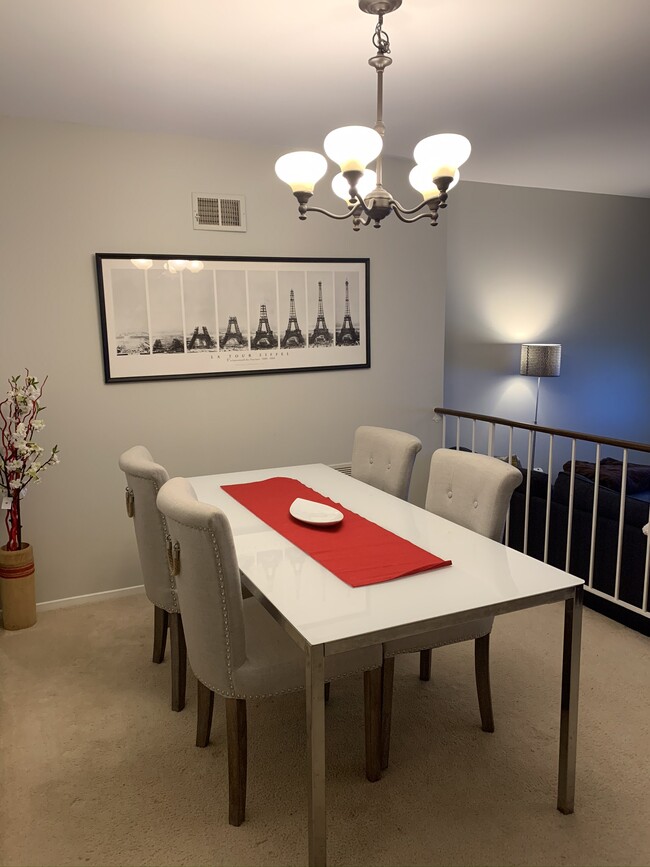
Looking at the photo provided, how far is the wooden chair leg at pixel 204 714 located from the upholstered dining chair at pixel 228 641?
0.30 m

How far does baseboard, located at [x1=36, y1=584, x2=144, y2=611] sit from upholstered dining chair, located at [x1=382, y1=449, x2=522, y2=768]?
70.4 inches

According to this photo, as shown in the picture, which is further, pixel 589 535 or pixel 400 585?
pixel 589 535

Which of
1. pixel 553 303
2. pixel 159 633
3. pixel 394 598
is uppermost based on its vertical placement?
pixel 553 303

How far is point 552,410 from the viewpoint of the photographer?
553 cm

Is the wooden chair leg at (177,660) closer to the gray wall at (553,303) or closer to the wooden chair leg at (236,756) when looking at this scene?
the wooden chair leg at (236,756)

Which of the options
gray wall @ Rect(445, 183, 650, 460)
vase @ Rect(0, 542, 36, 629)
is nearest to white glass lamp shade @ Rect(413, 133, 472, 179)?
vase @ Rect(0, 542, 36, 629)

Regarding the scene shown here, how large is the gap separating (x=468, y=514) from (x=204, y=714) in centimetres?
118

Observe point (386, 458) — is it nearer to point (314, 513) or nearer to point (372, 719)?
point (314, 513)

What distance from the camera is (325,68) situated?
2.62m

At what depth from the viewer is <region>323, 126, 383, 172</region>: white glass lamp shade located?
192cm

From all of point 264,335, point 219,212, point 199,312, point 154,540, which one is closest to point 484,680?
point 154,540

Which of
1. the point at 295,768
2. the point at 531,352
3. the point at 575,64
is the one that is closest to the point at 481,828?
the point at 295,768

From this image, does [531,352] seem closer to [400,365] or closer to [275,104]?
[400,365]

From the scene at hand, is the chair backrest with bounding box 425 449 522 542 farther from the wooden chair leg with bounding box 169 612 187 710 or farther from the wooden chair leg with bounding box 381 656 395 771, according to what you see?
the wooden chair leg with bounding box 169 612 187 710
